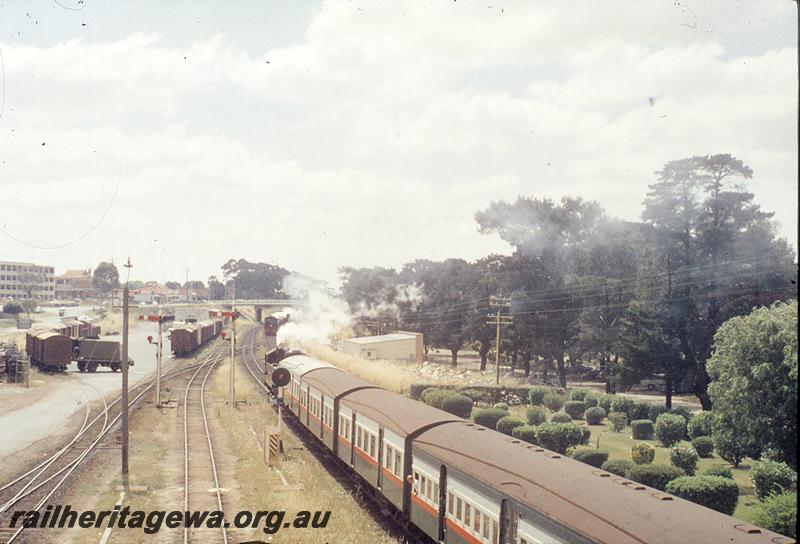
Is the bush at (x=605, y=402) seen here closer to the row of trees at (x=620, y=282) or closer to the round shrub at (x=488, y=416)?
the row of trees at (x=620, y=282)

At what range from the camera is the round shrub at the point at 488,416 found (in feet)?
131

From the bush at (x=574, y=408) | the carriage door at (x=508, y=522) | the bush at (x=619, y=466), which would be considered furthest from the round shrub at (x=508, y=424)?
the carriage door at (x=508, y=522)

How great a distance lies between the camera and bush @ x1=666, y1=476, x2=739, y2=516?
21.8 m

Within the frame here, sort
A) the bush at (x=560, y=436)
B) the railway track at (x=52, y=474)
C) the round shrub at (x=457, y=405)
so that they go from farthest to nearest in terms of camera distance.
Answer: the round shrub at (x=457, y=405)
the bush at (x=560, y=436)
the railway track at (x=52, y=474)

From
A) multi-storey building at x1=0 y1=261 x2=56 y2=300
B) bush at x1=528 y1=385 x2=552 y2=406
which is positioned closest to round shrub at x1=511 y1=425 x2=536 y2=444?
bush at x1=528 y1=385 x2=552 y2=406

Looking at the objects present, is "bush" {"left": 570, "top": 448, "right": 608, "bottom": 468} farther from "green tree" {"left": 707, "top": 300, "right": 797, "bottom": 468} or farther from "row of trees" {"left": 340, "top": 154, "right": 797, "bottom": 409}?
"row of trees" {"left": 340, "top": 154, "right": 797, "bottom": 409}

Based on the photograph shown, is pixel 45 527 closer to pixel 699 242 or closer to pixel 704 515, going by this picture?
pixel 704 515

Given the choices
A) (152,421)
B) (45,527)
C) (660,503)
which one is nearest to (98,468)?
(45,527)

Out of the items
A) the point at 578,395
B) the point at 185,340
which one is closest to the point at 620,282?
the point at 578,395

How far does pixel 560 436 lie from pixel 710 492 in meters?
11.2

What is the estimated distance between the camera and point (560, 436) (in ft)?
107

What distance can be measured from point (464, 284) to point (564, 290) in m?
18.4

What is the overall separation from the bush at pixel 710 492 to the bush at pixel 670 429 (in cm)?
1697

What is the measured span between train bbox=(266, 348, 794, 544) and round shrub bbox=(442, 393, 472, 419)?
16547 millimetres
